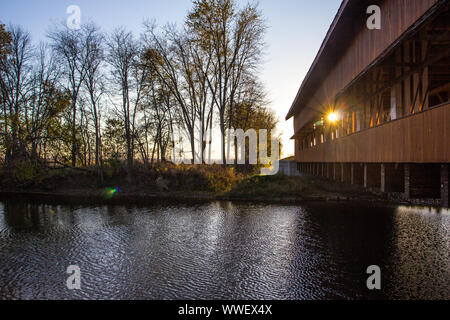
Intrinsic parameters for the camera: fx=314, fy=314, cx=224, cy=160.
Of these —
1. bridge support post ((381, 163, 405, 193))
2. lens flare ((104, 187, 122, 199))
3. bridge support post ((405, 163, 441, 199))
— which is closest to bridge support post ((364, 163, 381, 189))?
bridge support post ((381, 163, 405, 193))

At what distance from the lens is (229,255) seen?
24.2 feet

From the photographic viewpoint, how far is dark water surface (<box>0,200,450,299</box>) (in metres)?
5.37

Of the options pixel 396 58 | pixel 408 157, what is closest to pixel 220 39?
pixel 396 58

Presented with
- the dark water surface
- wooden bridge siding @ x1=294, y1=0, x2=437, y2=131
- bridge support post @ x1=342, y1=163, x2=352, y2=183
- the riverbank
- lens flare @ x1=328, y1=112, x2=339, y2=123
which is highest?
wooden bridge siding @ x1=294, y1=0, x2=437, y2=131

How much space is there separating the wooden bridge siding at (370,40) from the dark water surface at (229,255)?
229 inches

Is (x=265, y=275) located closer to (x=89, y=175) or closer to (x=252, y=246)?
(x=252, y=246)

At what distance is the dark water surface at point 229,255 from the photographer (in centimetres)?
537

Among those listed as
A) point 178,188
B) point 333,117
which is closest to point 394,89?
point 333,117

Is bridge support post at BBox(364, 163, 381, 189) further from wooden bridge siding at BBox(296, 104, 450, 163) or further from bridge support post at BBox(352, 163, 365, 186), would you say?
bridge support post at BBox(352, 163, 365, 186)

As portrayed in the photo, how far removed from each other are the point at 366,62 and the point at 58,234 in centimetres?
1293

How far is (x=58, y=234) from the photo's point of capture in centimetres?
991

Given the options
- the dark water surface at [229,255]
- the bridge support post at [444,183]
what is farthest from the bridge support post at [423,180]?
the dark water surface at [229,255]

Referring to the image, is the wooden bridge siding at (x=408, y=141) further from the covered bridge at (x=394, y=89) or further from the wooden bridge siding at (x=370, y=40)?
the wooden bridge siding at (x=370, y=40)

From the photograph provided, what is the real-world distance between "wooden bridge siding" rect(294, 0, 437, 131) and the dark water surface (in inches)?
229
